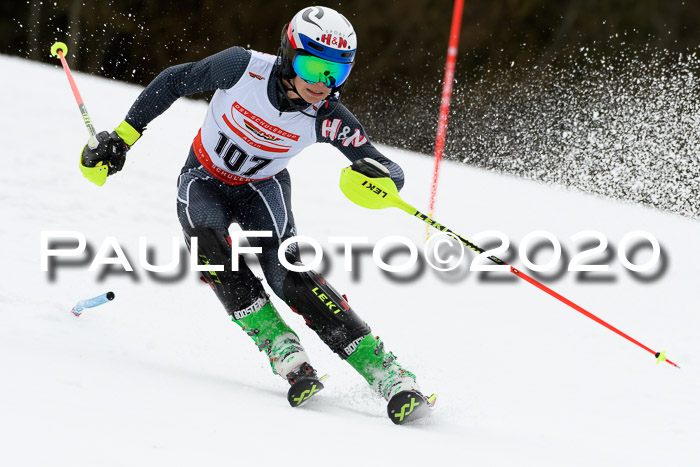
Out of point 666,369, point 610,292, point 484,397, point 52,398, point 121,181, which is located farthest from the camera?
point 121,181

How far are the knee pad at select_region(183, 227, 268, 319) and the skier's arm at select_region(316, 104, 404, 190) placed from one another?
0.57m

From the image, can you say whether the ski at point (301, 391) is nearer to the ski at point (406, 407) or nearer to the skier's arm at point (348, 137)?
the ski at point (406, 407)

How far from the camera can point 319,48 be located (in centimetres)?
280

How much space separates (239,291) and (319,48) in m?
0.94

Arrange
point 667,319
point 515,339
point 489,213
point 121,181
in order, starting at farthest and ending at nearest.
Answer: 1. point 489,213
2. point 121,181
3. point 667,319
4. point 515,339

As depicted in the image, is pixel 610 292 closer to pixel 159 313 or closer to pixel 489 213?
pixel 489 213

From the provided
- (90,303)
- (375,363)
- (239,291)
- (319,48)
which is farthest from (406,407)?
(90,303)

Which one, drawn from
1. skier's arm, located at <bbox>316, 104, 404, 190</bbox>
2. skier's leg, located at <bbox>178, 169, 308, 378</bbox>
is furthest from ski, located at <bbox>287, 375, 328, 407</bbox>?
skier's arm, located at <bbox>316, 104, 404, 190</bbox>

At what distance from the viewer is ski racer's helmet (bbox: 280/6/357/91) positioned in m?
2.81

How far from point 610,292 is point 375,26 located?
57.2ft

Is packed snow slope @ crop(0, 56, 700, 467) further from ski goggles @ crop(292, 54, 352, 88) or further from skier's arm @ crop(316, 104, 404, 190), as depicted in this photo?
ski goggles @ crop(292, 54, 352, 88)

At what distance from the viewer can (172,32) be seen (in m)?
20.7

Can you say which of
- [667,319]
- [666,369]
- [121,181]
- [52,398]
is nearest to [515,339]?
[666,369]

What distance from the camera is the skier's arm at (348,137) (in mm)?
2996
